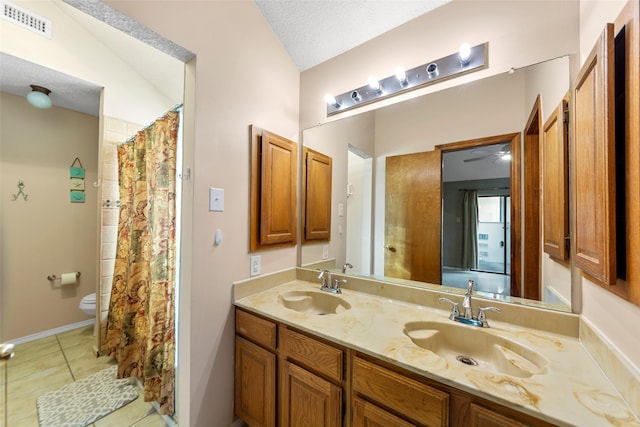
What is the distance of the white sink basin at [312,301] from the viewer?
152cm

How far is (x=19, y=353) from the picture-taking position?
218 centimetres

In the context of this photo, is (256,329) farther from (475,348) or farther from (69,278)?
(69,278)

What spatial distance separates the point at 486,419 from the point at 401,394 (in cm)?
25

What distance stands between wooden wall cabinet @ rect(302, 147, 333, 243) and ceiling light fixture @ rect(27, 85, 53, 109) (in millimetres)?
2638

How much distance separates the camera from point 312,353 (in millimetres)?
1085

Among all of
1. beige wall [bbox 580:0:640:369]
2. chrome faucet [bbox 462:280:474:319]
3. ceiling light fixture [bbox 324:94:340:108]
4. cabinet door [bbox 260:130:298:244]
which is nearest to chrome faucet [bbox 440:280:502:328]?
chrome faucet [bbox 462:280:474:319]

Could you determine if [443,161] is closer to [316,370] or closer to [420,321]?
[420,321]

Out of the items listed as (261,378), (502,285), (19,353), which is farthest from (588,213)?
(19,353)

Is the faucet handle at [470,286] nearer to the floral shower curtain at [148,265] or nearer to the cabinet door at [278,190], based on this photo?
the cabinet door at [278,190]

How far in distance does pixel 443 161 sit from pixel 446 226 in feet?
1.28

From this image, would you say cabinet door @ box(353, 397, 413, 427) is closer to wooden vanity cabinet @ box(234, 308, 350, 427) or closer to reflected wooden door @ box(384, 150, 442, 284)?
wooden vanity cabinet @ box(234, 308, 350, 427)

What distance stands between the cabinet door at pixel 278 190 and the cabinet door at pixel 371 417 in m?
1.03

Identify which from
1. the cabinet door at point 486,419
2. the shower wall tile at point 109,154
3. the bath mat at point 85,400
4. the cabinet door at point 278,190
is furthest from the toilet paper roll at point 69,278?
the cabinet door at point 486,419

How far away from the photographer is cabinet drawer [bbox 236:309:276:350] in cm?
125
